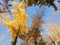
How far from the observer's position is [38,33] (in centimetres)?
3116

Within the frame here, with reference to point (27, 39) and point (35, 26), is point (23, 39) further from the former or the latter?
point (35, 26)

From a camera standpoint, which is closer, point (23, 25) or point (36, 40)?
point (23, 25)

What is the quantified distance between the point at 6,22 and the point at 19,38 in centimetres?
308

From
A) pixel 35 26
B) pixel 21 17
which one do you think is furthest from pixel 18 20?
pixel 35 26

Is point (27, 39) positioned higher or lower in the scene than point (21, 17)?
lower

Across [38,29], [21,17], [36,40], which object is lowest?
[36,40]

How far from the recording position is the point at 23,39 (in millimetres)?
31375

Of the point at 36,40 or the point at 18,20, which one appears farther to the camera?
the point at 36,40

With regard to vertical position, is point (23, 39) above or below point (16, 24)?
below

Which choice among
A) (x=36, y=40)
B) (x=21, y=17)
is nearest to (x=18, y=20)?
(x=21, y=17)

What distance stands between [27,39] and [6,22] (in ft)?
13.4

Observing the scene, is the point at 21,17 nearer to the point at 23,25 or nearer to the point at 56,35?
the point at 23,25

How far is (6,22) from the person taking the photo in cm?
3000

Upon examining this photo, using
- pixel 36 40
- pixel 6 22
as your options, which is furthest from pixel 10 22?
pixel 36 40
